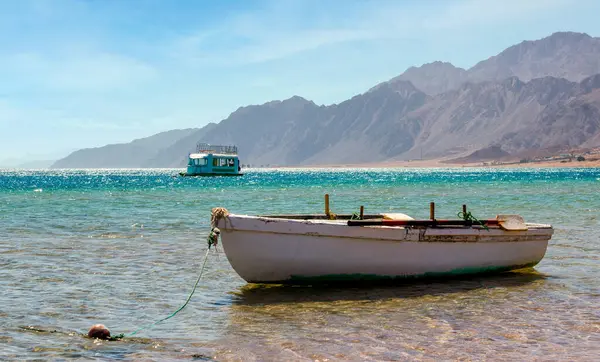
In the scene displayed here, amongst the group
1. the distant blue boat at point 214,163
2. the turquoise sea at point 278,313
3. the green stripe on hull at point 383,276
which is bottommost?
the turquoise sea at point 278,313

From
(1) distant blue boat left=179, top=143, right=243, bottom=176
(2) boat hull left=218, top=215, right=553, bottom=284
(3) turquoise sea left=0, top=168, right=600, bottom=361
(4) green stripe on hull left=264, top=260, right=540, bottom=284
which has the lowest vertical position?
(3) turquoise sea left=0, top=168, right=600, bottom=361

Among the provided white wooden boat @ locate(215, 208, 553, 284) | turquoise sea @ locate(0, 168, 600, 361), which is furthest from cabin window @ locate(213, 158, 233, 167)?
white wooden boat @ locate(215, 208, 553, 284)

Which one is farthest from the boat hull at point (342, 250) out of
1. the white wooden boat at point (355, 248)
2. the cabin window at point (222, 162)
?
the cabin window at point (222, 162)

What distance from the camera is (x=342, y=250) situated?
1462 cm

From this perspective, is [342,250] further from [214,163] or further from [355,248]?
[214,163]

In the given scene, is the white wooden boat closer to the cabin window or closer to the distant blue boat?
the distant blue boat

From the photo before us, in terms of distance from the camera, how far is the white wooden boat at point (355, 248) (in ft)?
46.5

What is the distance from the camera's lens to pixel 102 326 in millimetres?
11109

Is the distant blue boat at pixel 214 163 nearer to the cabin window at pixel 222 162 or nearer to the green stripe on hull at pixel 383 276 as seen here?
the cabin window at pixel 222 162

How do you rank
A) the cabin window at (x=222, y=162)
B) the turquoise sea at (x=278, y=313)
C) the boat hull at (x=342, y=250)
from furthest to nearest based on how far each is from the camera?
the cabin window at (x=222, y=162)
the boat hull at (x=342, y=250)
the turquoise sea at (x=278, y=313)

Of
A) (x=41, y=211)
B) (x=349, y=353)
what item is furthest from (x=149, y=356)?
(x=41, y=211)

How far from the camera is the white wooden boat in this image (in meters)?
14.2

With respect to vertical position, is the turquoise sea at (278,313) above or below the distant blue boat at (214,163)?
below

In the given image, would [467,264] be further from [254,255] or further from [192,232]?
[192,232]
